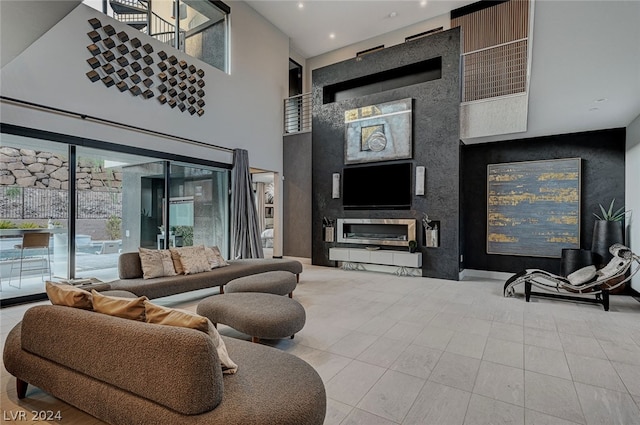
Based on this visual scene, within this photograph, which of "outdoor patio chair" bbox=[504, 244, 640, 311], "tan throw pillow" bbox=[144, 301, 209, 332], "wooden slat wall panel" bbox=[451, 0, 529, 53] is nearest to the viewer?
"tan throw pillow" bbox=[144, 301, 209, 332]

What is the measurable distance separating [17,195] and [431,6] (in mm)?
9289

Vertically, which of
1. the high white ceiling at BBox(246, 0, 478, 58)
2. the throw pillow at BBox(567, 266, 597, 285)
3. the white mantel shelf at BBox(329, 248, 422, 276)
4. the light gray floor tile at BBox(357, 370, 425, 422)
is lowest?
the light gray floor tile at BBox(357, 370, 425, 422)

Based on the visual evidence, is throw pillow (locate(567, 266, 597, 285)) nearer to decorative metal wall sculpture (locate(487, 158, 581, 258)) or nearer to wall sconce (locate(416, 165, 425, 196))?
decorative metal wall sculpture (locate(487, 158, 581, 258))

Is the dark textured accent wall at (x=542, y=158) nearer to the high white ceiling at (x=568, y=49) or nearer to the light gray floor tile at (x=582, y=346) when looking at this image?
the high white ceiling at (x=568, y=49)

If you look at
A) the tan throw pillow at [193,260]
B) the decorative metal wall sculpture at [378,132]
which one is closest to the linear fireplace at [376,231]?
the decorative metal wall sculpture at [378,132]

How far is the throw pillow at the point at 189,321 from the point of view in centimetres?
155

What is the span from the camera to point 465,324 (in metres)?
3.71

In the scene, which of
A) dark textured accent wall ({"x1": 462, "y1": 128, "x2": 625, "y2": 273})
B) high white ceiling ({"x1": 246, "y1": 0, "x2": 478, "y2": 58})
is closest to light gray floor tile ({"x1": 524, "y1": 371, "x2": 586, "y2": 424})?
dark textured accent wall ({"x1": 462, "y1": 128, "x2": 625, "y2": 273})

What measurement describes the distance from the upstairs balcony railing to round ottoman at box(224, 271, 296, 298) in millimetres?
5618

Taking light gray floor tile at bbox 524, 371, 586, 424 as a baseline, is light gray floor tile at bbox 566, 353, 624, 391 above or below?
below

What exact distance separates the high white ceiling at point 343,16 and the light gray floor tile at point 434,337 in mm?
7710

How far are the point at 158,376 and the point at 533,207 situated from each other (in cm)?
693

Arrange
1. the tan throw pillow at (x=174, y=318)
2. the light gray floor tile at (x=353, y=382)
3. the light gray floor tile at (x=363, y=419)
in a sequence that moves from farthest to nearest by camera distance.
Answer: the light gray floor tile at (x=353, y=382)
the light gray floor tile at (x=363, y=419)
the tan throw pillow at (x=174, y=318)

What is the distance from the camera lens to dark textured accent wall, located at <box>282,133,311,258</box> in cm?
852
